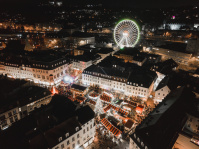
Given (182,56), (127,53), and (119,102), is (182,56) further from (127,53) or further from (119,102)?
(119,102)

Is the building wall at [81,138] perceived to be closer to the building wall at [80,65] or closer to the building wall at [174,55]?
the building wall at [80,65]

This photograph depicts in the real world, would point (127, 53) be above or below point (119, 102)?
above

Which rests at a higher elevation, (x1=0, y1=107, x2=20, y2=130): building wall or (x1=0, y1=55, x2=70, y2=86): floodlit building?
(x1=0, y1=55, x2=70, y2=86): floodlit building

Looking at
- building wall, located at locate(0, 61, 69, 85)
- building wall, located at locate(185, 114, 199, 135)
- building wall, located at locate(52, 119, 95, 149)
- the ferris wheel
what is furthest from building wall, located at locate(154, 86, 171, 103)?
building wall, located at locate(0, 61, 69, 85)

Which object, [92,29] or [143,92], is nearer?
[143,92]

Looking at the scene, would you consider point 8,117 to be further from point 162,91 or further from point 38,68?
point 162,91

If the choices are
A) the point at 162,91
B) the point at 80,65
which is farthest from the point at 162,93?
the point at 80,65

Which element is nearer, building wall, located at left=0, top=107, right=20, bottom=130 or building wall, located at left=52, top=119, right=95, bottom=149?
building wall, located at left=52, top=119, right=95, bottom=149

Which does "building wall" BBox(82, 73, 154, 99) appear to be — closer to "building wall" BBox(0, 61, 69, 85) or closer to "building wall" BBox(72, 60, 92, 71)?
"building wall" BBox(72, 60, 92, 71)

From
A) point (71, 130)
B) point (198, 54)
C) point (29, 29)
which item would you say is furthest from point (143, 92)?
point (29, 29)
